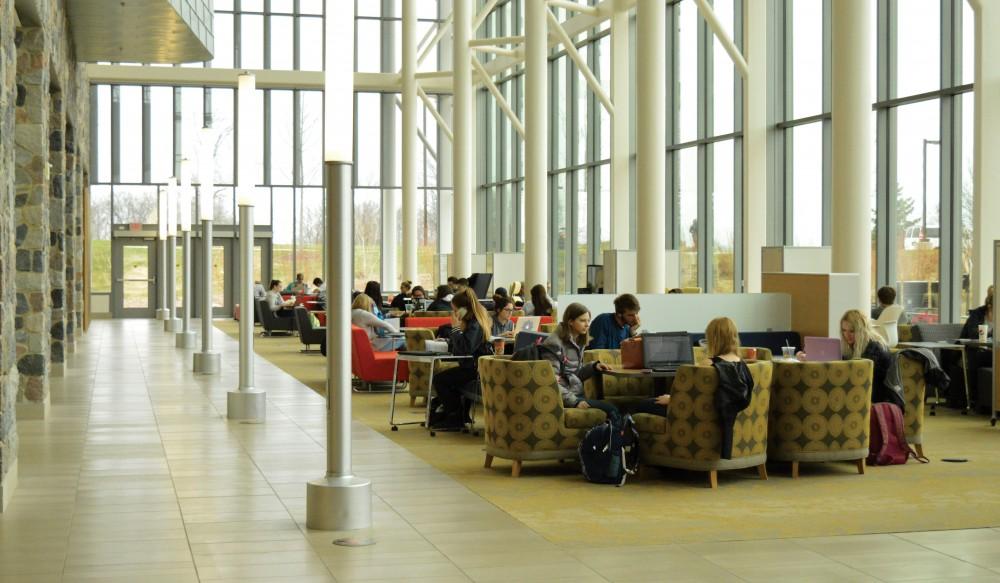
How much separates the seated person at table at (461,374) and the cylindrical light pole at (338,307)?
431 cm

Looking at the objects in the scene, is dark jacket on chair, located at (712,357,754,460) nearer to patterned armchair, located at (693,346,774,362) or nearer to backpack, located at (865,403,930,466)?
patterned armchair, located at (693,346,774,362)

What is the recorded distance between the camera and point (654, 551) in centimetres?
657

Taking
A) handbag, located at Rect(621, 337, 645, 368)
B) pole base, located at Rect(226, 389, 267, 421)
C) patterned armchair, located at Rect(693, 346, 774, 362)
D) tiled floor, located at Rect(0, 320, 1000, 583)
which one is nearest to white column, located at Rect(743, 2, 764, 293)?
patterned armchair, located at Rect(693, 346, 774, 362)

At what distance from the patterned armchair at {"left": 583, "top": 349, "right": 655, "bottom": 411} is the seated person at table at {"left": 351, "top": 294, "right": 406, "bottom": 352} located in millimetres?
4711

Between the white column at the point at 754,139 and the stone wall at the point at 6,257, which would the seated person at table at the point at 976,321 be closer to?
the white column at the point at 754,139

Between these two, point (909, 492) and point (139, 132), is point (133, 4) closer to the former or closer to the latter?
point (909, 492)

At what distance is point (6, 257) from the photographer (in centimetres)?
805

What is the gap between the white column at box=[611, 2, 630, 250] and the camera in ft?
86.6

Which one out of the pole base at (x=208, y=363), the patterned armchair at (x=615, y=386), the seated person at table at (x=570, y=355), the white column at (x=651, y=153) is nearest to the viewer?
the seated person at table at (x=570, y=355)

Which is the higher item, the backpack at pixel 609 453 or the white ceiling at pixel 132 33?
the white ceiling at pixel 132 33

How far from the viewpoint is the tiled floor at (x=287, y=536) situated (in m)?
6.07

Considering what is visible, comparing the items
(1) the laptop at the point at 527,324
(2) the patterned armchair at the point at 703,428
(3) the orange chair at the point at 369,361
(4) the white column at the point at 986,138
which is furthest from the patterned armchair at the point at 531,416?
(4) the white column at the point at 986,138

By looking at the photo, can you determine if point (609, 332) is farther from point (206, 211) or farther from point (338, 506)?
point (206, 211)

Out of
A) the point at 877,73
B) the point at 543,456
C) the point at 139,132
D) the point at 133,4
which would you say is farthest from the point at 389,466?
the point at 139,132
